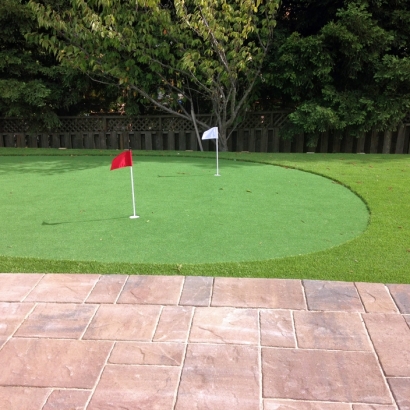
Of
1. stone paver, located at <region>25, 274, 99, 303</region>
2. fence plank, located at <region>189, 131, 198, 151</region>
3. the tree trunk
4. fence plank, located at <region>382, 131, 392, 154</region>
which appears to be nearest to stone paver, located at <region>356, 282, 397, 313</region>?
stone paver, located at <region>25, 274, 99, 303</region>

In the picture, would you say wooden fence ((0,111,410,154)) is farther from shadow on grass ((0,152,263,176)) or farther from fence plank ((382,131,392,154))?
shadow on grass ((0,152,263,176))

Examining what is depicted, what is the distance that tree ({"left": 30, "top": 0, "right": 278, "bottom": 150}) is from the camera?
31.7 ft

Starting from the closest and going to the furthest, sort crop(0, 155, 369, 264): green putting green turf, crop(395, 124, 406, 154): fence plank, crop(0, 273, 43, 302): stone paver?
1. crop(0, 273, 43, 302): stone paver
2. crop(0, 155, 369, 264): green putting green turf
3. crop(395, 124, 406, 154): fence plank

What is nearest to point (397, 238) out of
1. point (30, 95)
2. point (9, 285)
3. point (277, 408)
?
point (277, 408)

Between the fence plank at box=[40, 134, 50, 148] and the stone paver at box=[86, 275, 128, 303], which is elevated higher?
the fence plank at box=[40, 134, 50, 148]

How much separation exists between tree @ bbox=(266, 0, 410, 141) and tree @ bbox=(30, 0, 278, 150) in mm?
962

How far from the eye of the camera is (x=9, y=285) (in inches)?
122

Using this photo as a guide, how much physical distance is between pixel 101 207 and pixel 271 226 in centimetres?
203

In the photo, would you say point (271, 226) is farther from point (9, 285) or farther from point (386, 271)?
point (9, 285)

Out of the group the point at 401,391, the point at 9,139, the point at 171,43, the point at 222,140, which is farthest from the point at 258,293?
the point at 9,139

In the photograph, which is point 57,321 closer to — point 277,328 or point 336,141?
point 277,328

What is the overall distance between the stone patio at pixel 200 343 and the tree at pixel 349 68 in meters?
8.43

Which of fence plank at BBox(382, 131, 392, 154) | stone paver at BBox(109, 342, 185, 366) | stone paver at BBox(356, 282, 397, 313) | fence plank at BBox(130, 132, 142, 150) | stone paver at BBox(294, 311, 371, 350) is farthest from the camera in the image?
fence plank at BBox(130, 132, 142, 150)

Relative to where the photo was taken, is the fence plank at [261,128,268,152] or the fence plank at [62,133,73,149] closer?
the fence plank at [261,128,268,152]
